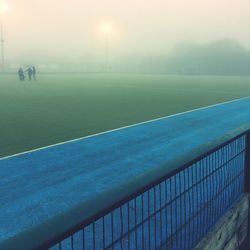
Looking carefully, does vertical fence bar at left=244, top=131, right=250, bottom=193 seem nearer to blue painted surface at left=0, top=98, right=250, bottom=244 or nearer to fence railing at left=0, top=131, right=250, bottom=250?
fence railing at left=0, top=131, right=250, bottom=250

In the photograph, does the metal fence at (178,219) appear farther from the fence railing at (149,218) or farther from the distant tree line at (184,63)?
the distant tree line at (184,63)

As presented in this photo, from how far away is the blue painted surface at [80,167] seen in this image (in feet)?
18.2

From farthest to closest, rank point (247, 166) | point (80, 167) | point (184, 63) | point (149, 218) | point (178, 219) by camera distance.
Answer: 1. point (184, 63)
2. point (80, 167)
3. point (247, 166)
4. point (178, 219)
5. point (149, 218)

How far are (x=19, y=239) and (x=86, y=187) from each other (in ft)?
15.2

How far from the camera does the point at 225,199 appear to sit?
17.8ft

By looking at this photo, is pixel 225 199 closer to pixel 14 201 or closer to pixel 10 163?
pixel 14 201

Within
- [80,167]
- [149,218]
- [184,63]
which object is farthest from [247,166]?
[184,63]

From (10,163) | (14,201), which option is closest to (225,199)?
(14,201)

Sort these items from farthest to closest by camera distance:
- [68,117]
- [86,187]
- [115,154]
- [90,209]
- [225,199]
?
1. [68,117]
2. [115,154]
3. [86,187]
4. [225,199]
5. [90,209]

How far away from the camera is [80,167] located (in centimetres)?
771

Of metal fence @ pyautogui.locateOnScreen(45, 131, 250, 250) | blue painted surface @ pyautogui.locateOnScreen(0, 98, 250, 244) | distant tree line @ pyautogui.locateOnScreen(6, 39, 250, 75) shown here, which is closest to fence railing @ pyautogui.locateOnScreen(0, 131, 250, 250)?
metal fence @ pyautogui.locateOnScreen(45, 131, 250, 250)

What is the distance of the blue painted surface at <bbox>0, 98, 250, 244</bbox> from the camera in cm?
556

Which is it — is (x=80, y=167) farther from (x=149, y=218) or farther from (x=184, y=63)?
(x=184, y=63)

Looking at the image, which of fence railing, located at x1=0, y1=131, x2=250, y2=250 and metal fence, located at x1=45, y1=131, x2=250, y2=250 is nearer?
fence railing, located at x1=0, y1=131, x2=250, y2=250
